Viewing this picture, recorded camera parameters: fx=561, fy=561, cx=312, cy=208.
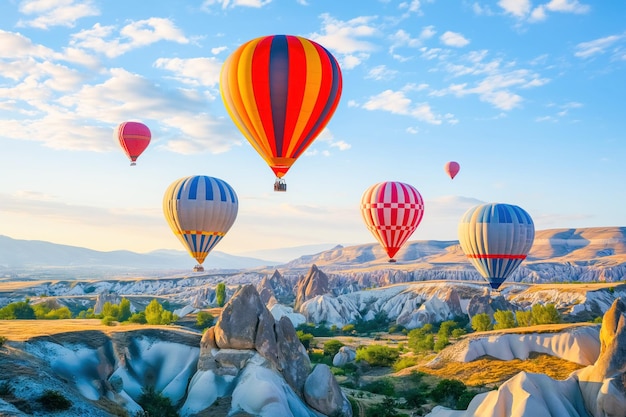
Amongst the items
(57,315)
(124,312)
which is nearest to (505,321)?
(124,312)

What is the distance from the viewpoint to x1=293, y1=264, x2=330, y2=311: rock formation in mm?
135000

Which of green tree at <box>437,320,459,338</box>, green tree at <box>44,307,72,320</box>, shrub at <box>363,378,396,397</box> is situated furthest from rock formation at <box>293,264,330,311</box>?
shrub at <box>363,378,396,397</box>

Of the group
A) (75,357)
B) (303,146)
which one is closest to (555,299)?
(303,146)

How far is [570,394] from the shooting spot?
97.6 ft

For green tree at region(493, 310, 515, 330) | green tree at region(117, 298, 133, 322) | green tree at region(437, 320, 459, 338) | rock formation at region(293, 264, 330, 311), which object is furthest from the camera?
rock formation at region(293, 264, 330, 311)

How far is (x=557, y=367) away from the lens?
50.7 metres

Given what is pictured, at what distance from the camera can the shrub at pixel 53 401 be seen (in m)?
23.8

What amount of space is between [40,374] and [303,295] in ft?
364

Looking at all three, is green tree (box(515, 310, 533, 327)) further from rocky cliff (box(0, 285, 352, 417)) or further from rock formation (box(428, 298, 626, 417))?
rock formation (box(428, 298, 626, 417))

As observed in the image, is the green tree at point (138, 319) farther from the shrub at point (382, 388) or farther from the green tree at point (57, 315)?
the shrub at point (382, 388)

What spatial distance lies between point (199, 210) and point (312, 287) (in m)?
84.1

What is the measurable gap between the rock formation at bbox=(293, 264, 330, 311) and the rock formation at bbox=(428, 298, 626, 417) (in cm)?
10412

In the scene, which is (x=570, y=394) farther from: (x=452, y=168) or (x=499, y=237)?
(x=452, y=168)

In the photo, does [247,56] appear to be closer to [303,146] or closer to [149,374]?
[303,146]
